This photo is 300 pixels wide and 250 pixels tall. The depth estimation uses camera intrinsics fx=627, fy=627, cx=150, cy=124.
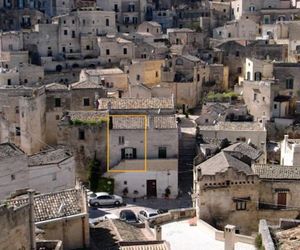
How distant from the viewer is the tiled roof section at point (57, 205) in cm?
2225

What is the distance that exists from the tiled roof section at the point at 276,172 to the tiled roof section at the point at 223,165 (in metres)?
0.48

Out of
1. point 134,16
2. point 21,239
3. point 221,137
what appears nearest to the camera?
point 21,239

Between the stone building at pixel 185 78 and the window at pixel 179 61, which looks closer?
the stone building at pixel 185 78

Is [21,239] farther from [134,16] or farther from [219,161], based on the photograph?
[134,16]

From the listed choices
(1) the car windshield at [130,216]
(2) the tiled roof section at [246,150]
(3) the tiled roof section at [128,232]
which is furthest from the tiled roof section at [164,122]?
(3) the tiled roof section at [128,232]

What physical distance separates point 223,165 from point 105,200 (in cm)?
707

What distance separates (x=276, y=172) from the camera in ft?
95.2

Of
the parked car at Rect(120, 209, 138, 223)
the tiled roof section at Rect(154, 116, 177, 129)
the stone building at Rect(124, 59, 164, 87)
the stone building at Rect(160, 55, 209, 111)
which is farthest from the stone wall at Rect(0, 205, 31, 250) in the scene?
the stone building at Rect(124, 59, 164, 87)

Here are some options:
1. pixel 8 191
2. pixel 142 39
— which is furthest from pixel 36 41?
pixel 8 191

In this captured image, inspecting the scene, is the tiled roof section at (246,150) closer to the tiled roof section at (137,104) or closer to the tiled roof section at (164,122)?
the tiled roof section at (164,122)

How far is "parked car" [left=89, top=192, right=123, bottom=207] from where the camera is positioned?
32359 millimetres

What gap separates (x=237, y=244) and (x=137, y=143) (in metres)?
11.2

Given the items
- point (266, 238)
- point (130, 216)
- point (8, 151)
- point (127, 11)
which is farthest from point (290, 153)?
point (127, 11)

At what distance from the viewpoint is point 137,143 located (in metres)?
34.2
